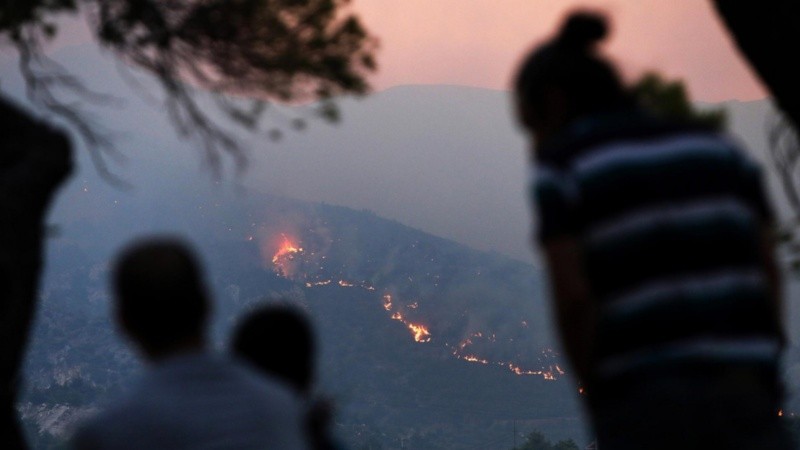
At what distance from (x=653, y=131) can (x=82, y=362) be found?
202794mm

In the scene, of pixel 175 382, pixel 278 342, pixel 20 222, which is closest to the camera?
pixel 175 382

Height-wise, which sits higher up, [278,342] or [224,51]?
[224,51]

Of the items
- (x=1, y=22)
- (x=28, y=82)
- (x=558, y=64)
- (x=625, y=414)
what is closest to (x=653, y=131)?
(x=558, y=64)

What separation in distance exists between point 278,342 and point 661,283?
1.22m

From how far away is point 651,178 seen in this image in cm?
241

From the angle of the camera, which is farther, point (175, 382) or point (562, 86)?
point (562, 86)

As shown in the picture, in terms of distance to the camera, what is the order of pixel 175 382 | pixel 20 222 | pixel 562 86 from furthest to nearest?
pixel 20 222 < pixel 562 86 < pixel 175 382

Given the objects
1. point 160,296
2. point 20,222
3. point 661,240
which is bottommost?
point 160,296

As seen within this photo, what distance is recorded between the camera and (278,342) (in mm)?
3076

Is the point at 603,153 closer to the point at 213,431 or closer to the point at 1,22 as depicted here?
the point at 213,431

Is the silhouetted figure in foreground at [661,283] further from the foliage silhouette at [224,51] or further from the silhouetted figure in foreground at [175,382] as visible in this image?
the foliage silhouette at [224,51]

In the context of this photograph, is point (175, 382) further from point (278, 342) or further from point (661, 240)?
point (661, 240)

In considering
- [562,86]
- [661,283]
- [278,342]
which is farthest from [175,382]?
[562,86]

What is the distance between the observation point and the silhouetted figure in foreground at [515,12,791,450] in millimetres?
2336
